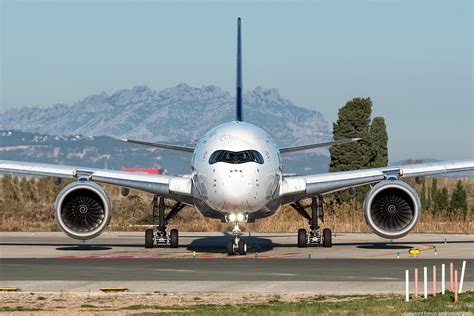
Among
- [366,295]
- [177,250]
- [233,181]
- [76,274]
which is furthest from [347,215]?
[366,295]

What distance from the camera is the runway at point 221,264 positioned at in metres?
27.5

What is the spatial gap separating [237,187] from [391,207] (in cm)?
662

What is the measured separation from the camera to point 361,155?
74.8m

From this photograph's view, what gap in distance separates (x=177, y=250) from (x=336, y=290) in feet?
50.7

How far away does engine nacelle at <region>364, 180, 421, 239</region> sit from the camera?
40.0 m

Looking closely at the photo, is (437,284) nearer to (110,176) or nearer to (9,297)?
(9,297)

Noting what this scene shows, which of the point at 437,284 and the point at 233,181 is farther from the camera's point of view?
the point at 233,181

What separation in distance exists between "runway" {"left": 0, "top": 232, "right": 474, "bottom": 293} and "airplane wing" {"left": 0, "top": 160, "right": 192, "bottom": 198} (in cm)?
209

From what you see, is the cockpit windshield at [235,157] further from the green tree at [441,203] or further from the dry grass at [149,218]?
the green tree at [441,203]

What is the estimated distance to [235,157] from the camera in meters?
37.1

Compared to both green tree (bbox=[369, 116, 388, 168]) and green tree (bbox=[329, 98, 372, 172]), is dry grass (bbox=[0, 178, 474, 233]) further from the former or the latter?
green tree (bbox=[369, 116, 388, 168])

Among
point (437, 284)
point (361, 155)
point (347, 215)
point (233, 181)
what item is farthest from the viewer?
point (361, 155)

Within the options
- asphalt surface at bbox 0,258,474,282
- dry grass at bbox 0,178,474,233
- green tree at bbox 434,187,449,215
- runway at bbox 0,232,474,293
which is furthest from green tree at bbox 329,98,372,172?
asphalt surface at bbox 0,258,474,282

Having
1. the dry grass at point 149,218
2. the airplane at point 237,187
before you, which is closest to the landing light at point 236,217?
the airplane at point 237,187
